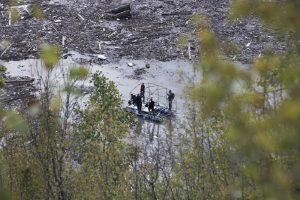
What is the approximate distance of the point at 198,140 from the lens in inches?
364

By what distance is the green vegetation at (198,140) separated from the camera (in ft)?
9.73

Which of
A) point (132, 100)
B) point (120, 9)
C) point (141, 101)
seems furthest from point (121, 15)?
point (141, 101)

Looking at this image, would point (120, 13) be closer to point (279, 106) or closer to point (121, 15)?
point (121, 15)

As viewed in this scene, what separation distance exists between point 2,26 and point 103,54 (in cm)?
660

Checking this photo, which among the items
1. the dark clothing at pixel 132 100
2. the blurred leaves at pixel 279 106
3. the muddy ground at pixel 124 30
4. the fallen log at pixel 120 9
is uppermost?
the blurred leaves at pixel 279 106

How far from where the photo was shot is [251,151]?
3047mm

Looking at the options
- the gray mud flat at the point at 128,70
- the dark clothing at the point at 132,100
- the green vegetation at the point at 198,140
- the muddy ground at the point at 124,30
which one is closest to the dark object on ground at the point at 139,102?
the dark clothing at the point at 132,100

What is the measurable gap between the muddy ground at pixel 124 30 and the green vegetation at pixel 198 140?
35.9 ft

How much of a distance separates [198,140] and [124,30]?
1994 centimetres

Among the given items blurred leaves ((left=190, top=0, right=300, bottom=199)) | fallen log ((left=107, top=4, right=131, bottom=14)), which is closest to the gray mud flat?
fallen log ((left=107, top=4, right=131, bottom=14))

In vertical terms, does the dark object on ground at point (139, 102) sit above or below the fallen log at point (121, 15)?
below

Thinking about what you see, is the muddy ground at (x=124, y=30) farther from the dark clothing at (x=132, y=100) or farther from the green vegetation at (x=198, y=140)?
the green vegetation at (x=198, y=140)

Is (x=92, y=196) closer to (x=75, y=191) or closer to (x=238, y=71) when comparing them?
(x=75, y=191)

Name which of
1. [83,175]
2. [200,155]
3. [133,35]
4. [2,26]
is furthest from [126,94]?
[200,155]
